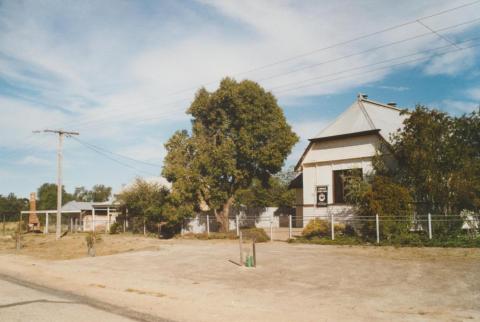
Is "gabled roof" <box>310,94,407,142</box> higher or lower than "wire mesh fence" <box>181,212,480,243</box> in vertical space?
higher

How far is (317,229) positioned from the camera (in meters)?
23.2

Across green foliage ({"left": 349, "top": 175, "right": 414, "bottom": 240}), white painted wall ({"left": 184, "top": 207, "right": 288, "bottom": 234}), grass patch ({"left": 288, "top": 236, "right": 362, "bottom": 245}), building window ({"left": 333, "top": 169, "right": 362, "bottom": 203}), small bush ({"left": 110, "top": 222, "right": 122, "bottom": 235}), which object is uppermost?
building window ({"left": 333, "top": 169, "right": 362, "bottom": 203})

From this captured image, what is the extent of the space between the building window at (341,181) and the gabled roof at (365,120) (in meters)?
2.14

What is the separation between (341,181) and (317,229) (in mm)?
3538

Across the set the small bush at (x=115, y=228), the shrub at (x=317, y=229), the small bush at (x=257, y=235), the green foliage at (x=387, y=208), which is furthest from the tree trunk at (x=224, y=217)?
the small bush at (x=115, y=228)

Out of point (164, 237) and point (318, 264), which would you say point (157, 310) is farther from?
point (164, 237)

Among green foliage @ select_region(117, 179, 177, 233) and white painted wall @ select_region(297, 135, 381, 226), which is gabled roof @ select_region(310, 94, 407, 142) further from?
green foliage @ select_region(117, 179, 177, 233)

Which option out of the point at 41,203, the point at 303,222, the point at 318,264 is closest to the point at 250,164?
the point at 303,222

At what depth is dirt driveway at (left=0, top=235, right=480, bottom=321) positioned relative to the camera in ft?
28.8

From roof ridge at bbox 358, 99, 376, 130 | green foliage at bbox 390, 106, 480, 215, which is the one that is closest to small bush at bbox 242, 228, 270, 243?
green foliage at bbox 390, 106, 480, 215

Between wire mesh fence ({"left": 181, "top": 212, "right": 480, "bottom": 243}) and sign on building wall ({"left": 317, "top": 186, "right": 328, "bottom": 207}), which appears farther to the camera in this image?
sign on building wall ({"left": 317, "top": 186, "right": 328, "bottom": 207})

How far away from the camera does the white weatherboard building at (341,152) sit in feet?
78.6

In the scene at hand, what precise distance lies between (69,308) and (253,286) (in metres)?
4.95

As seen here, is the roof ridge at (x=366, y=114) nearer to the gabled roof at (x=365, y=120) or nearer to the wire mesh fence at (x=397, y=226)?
the gabled roof at (x=365, y=120)
